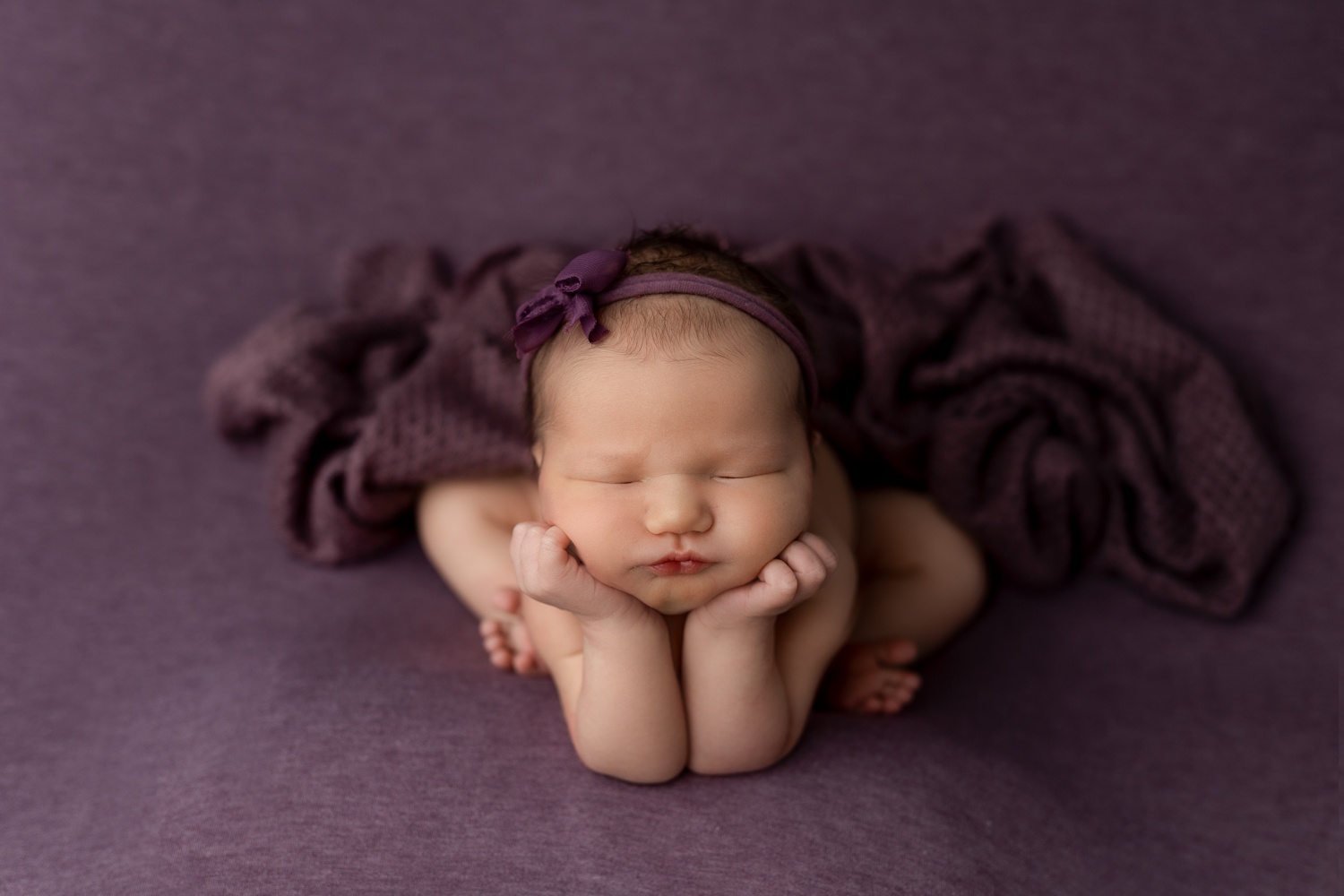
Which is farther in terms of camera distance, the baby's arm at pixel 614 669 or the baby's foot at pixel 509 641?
the baby's foot at pixel 509 641

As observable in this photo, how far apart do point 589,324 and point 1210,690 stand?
1.09 m

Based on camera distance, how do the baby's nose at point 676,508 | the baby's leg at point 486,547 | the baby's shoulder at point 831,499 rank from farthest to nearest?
the baby's leg at point 486,547, the baby's shoulder at point 831,499, the baby's nose at point 676,508

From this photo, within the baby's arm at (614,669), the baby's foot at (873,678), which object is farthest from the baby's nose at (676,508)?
the baby's foot at (873,678)

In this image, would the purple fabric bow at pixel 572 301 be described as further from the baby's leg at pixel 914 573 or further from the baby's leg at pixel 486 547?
the baby's leg at pixel 914 573

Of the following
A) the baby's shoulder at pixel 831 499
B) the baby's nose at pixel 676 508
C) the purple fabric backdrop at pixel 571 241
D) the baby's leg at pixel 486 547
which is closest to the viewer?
the baby's nose at pixel 676 508

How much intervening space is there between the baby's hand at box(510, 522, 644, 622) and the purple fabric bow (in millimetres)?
220

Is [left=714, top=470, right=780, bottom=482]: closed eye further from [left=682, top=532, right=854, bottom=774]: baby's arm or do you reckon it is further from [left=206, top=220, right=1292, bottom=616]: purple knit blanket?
[left=206, top=220, right=1292, bottom=616]: purple knit blanket

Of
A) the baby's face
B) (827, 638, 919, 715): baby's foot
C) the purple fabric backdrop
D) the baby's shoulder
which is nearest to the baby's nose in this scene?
the baby's face

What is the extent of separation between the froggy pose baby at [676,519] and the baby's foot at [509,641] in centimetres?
8

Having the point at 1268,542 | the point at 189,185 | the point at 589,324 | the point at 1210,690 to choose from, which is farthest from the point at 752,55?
the point at 1210,690

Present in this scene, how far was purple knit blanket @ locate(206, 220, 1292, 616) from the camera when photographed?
1.51 metres

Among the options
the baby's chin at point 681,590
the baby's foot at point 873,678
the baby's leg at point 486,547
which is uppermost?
the baby's chin at point 681,590

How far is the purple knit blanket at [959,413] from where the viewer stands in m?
1.51

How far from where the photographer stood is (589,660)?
3.81 ft
